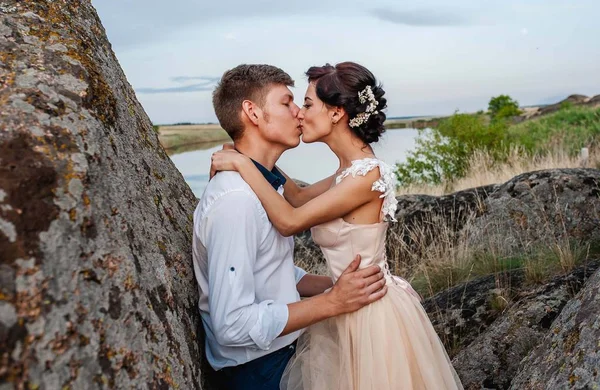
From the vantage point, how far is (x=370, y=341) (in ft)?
10.8

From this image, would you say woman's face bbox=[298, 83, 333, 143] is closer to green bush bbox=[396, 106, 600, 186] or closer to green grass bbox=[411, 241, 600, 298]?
green grass bbox=[411, 241, 600, 298]

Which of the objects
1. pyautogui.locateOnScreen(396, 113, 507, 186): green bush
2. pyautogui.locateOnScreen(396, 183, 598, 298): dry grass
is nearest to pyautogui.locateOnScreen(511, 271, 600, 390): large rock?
pyautogui.locateOnScreen(396, 183, 598, 298): dry grass

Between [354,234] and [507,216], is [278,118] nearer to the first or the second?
[354,234]

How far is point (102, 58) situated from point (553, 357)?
2.50 meters

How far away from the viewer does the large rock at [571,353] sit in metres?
2.67

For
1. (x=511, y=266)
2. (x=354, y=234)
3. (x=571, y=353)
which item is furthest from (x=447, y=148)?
(x=571, y=353)

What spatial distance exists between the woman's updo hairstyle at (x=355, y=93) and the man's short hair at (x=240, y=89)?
1.27 ft

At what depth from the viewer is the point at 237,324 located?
268cm

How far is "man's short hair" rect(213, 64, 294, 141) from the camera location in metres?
3.35

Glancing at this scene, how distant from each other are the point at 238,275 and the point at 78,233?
2.97ft

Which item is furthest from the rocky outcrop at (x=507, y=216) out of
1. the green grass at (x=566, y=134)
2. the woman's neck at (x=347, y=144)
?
the green grass at (x=566, y=134)

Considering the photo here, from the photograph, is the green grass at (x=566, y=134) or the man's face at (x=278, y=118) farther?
the green grass at (x=566, y=134)

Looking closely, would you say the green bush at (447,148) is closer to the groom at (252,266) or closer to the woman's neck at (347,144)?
the woman's neck at (347,144)

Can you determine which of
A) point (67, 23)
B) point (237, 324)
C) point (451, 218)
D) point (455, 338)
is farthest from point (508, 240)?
point (67, 23)
